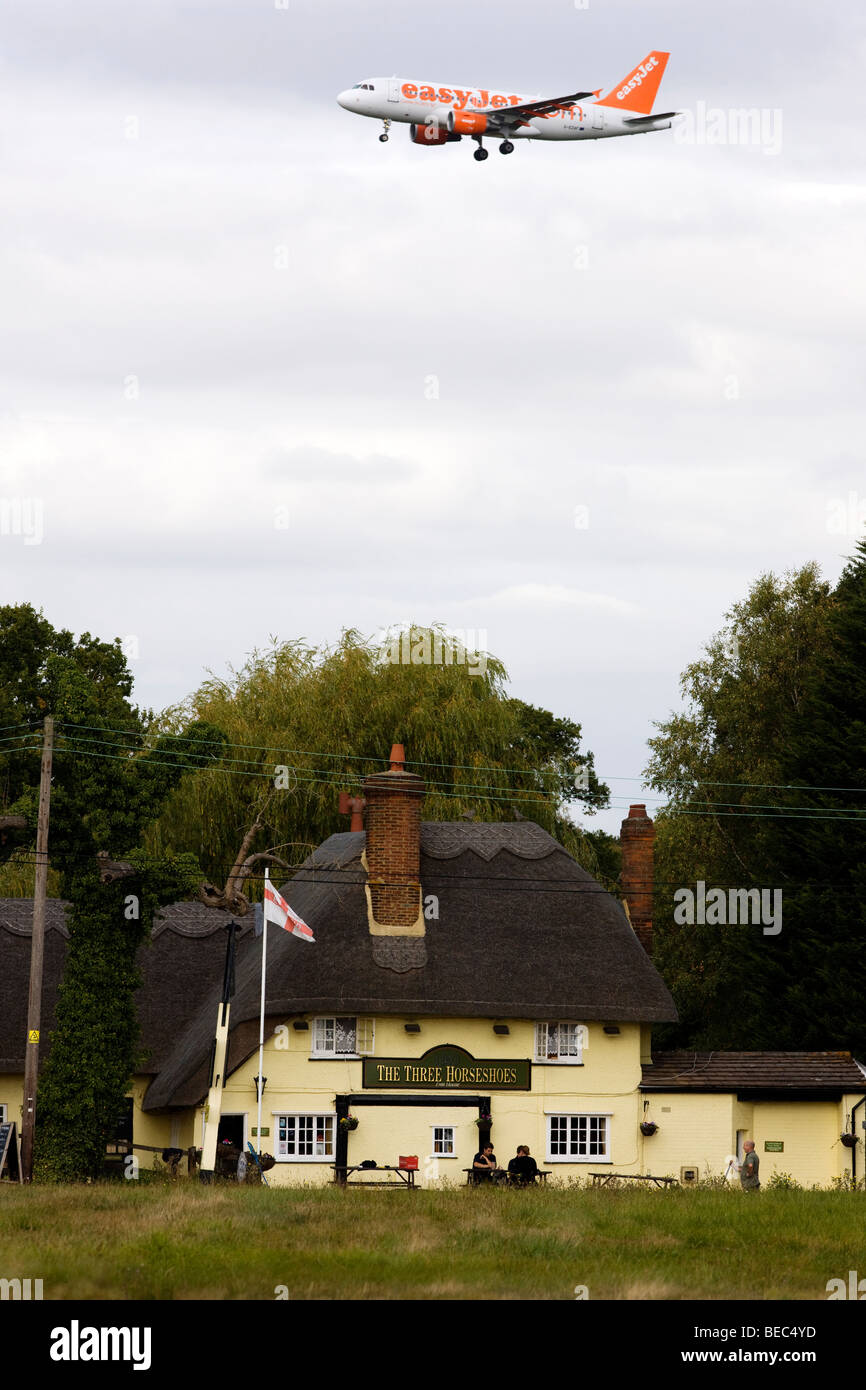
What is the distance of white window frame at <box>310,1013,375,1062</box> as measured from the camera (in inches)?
1490

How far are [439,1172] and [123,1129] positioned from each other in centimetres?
888

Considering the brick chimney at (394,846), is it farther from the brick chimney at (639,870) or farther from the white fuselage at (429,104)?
the white fuselage at (429,104)

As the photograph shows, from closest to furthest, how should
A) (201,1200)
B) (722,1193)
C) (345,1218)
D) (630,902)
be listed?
(345,1218)
(201,1200)
(722,1193)
(630,902)

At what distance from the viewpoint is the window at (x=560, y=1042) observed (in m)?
38.5

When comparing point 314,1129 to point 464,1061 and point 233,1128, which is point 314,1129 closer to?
point 233,1128

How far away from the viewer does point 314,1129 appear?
124ft

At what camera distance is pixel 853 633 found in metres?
48.6

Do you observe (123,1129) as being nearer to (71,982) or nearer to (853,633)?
(71,982)

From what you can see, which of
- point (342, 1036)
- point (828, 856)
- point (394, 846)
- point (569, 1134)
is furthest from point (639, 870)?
point (342, 1036)

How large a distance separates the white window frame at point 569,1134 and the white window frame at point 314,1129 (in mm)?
4671

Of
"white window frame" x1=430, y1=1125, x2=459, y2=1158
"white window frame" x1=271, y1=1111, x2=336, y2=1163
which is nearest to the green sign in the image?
"white window frame" x1=430, y1=1125, x2=459, y2=1158

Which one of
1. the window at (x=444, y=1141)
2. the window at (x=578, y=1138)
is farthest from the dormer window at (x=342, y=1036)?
the window at (x=578, y=1138)

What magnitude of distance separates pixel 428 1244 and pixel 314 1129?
650 inches
